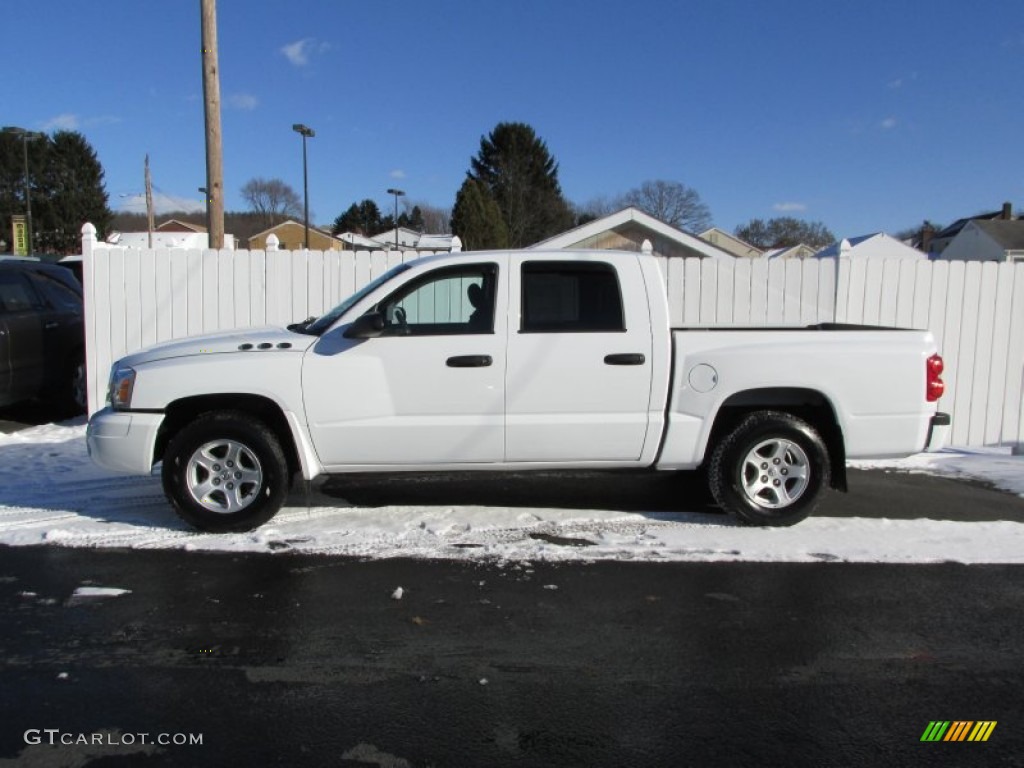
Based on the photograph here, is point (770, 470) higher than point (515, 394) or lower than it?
lower

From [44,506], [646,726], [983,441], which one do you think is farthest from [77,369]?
[983,441]

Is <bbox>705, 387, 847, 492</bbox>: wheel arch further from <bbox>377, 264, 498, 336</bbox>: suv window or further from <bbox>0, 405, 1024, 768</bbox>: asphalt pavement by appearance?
<bbox>377, 264, 498, 336</bbox>: suv window

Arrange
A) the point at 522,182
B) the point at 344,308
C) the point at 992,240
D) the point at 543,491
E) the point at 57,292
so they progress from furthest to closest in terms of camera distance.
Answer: the point at 522,182
the point at 992,240
the point at 57,292
the point at 543,491
the point at 344,308

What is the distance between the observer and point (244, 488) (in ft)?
17.4

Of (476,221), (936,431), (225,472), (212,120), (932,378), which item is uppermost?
(476,221)

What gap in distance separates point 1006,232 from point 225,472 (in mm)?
52783

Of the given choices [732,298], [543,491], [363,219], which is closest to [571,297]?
[543,491]

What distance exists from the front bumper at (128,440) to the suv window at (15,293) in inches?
198

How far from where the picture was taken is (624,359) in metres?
5.29

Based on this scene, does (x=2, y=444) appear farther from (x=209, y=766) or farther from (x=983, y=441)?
(x=983, y=441)

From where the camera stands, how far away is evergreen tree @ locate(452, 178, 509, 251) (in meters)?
40.4

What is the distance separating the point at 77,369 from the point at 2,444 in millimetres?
1936

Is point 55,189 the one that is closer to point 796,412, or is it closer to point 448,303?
point 448,303

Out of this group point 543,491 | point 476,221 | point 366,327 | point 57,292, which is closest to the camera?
point 366,327
